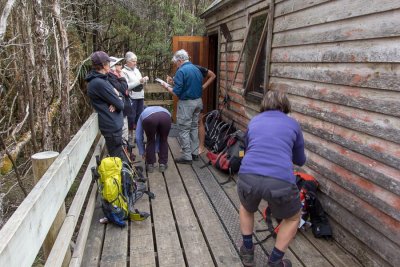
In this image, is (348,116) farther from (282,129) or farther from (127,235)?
(127,235)

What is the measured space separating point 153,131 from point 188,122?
0.92m

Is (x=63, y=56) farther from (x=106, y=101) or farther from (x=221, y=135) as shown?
(x=221, y=135)

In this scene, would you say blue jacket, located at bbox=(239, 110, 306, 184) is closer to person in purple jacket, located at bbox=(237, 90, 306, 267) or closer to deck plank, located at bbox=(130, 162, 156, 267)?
person in purple jacket, located at bbox=(237, 90, 306, 267)

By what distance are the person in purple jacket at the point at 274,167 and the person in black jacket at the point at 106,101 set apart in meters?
1.90

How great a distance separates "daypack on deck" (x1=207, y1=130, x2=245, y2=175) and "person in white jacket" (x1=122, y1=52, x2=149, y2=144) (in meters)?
1.63

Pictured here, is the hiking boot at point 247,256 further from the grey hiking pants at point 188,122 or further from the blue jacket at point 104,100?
the grey hiking pants at point 188,122

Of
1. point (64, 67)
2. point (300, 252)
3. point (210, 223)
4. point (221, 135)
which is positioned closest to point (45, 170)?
point (210, 223)

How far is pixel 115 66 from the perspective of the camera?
492 cm

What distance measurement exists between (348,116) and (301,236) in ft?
4.12

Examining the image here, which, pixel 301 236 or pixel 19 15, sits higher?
pixel 19 15

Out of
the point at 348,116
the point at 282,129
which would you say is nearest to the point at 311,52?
the point at 348,116

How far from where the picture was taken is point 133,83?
5.51m

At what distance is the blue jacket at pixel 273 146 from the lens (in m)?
2.37

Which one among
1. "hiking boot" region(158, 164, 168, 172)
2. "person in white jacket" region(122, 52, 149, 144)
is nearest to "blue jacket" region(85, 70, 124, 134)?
"hiking boot" region(158, 164, 168, 172)
